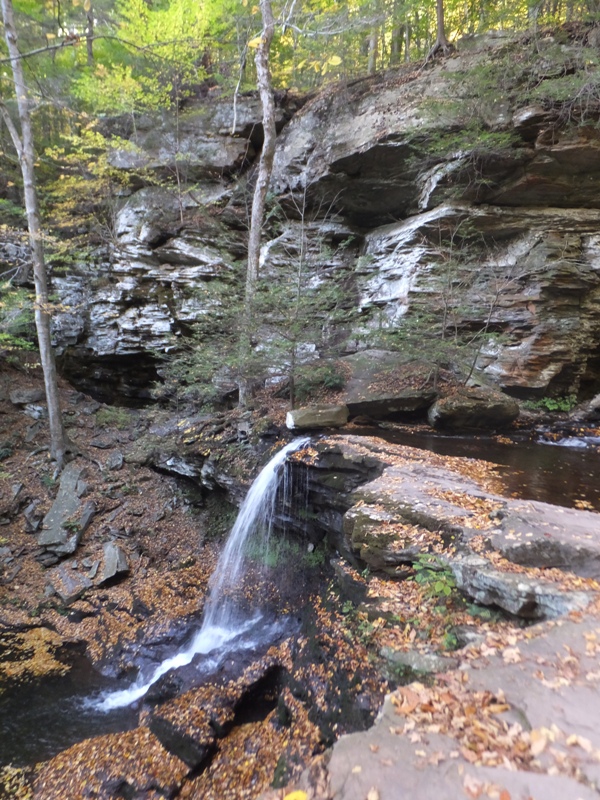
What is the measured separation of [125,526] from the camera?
30.3 feet

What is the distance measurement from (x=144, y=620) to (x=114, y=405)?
9.06 m

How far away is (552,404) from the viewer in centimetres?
986

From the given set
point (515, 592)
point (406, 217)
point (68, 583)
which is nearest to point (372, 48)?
point (406, 217)

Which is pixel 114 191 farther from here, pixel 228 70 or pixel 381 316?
pixel 381 316

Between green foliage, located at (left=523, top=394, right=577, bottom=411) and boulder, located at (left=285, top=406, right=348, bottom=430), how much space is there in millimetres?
5121

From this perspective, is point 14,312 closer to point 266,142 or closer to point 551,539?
point 266,142

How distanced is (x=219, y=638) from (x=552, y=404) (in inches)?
376

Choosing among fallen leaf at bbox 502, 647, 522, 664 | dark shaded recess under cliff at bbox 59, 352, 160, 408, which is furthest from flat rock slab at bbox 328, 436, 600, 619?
dark shaded recess under cliff at bbox 59, 352, 160, 408

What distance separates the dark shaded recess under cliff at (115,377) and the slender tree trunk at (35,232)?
346 cm

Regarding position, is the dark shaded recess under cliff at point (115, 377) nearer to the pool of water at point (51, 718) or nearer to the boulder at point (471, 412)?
the pool of water at point (51, 718)

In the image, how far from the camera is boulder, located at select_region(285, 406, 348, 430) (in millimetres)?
8273

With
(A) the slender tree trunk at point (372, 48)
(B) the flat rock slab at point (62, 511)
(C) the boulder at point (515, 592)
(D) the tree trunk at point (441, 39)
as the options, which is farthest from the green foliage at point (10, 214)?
(C) the boulder at point (515, 592)

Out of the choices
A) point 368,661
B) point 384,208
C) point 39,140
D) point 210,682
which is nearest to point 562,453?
point 368,661

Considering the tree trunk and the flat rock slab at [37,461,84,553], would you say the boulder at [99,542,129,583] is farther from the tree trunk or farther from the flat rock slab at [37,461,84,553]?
the tree trunk
